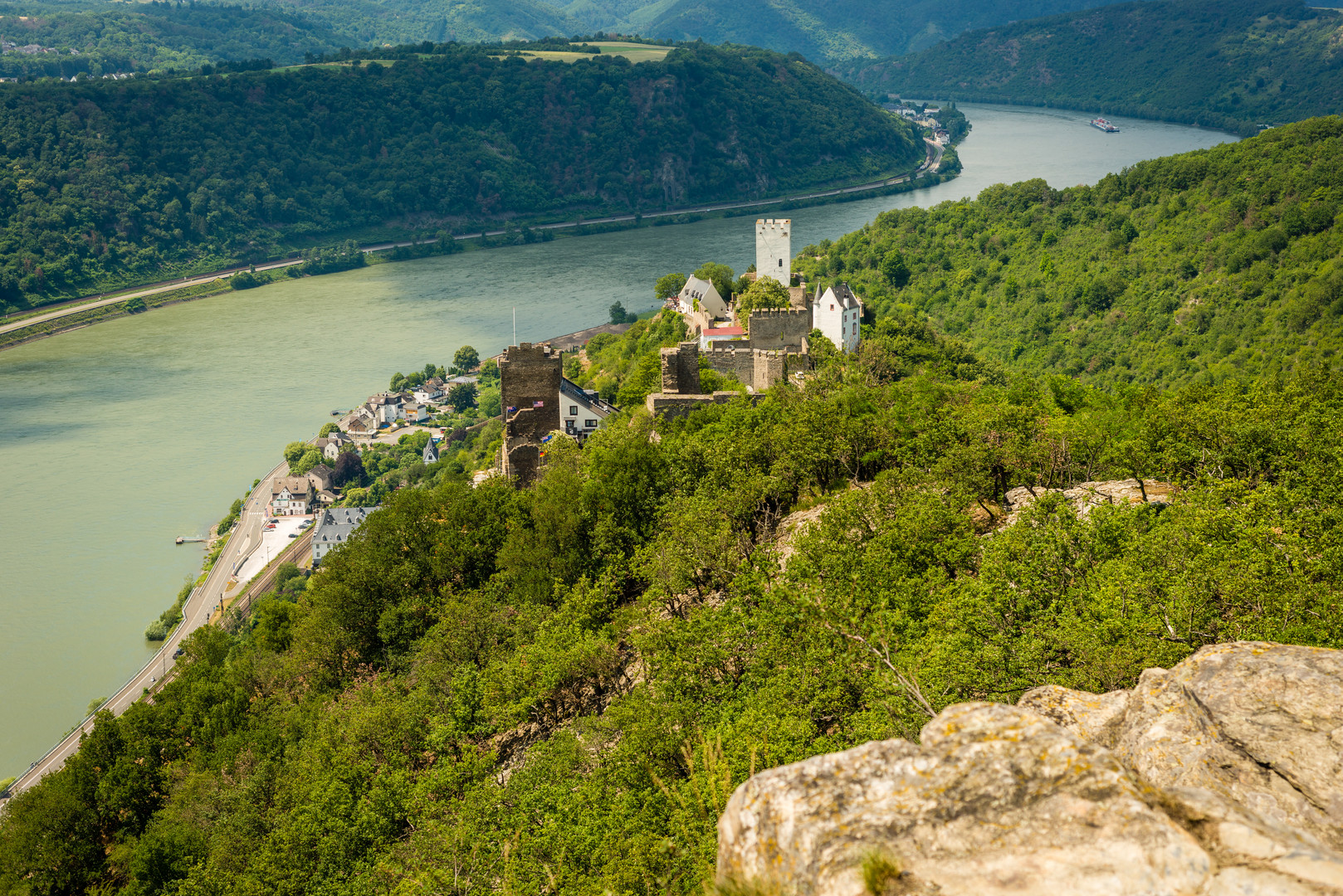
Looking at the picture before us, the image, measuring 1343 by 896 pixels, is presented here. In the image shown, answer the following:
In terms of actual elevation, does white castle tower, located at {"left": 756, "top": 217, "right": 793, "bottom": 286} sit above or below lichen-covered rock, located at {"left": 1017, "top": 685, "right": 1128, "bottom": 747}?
below

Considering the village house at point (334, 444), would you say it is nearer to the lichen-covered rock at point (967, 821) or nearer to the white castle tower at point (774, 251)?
the white castle tower at point (774, 251)

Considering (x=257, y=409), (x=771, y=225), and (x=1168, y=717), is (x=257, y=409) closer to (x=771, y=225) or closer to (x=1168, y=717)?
(x=771, y=225)

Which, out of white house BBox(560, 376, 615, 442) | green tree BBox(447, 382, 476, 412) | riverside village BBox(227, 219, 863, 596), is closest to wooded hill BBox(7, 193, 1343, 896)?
white house BBox(560, 376, 615, 442)

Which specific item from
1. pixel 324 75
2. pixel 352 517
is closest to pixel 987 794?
pixel 352 517

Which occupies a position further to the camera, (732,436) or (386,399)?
(386,399)

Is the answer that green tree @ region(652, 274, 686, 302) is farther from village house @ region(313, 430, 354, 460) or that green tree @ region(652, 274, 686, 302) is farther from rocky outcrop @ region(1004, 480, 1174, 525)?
rocky outcrop @ region(1004, 480, 1174, 525)

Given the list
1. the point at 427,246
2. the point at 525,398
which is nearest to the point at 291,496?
the point at 525,398
